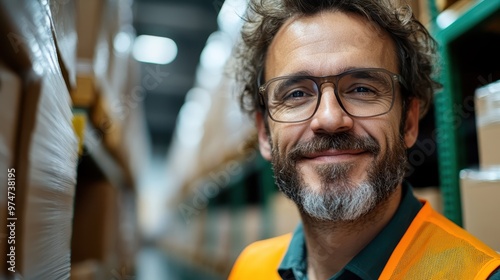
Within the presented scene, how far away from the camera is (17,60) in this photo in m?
0.76

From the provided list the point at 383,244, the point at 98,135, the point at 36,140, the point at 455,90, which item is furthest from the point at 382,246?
the point at 98,135

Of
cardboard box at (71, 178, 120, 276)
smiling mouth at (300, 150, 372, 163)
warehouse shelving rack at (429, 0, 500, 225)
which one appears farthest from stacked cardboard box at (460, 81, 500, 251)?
cardboard box at (71, 178, 120, 276)

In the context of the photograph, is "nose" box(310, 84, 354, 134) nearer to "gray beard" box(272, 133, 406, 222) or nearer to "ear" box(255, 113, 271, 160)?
"gray beard" box(272, 133, 406, 222)

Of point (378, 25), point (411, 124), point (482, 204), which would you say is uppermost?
point (378, 25)

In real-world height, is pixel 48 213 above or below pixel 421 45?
below

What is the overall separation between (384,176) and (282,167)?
0.91 ft

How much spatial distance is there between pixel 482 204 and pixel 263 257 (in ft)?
2.37

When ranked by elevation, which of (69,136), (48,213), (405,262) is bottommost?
(405,262)

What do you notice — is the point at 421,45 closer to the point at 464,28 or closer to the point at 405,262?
the point at 464,28

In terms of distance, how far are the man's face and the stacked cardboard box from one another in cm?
27

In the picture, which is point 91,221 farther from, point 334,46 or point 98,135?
point 334,46

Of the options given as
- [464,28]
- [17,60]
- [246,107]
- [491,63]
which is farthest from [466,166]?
[17,60]

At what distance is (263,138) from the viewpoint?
1.60m

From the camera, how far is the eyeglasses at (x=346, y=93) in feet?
3.92
